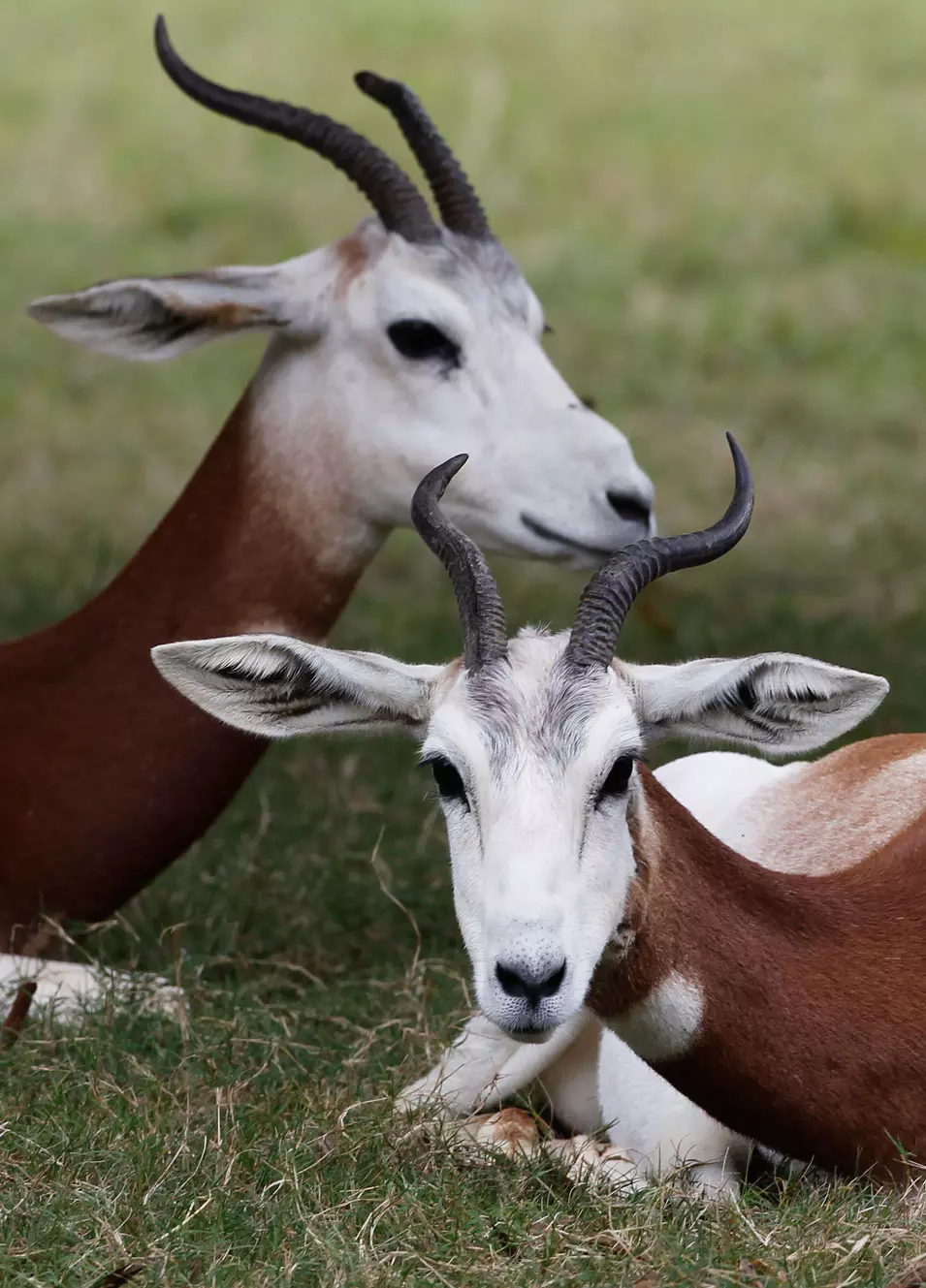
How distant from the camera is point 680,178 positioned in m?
14.4

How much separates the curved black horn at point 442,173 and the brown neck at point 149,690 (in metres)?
0.71

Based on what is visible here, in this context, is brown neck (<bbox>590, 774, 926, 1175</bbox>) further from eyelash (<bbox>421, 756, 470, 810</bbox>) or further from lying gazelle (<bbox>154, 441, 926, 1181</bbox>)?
eyelash (<bbox>421, 756, 470, 810</bbox>)

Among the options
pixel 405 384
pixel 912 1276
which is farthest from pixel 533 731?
pixel 405 384

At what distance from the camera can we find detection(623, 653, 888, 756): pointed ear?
3979 millimetres

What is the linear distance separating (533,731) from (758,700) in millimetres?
550

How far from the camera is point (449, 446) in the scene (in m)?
5.56

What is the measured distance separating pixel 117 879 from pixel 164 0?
39.6 ft

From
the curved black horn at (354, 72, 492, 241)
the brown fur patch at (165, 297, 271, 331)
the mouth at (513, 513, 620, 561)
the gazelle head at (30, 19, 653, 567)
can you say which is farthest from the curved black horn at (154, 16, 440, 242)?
the mouth at (513, 513, 620, 561)

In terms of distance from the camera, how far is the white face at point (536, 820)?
137 inches

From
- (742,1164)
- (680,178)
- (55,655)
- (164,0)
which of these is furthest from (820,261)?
(742,1164)

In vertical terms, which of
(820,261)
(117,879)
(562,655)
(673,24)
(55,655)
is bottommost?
(117,879)

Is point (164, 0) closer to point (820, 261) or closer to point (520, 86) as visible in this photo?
point (520, 86)

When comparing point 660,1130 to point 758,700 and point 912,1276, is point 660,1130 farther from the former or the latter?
point 912,1276

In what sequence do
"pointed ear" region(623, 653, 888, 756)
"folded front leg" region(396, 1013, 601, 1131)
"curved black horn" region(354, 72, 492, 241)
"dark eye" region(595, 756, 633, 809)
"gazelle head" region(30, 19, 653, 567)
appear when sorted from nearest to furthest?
"dark eye" region(595, 756, 633, 809) → "pointed ear" region(623, 653, 888, 756) → "folded front leg" region(396, 1013, 601, 1131) → "gazelle head" region(30, 19, 653, 567) → "curved black horn" region(354, 72, 492, 241)
